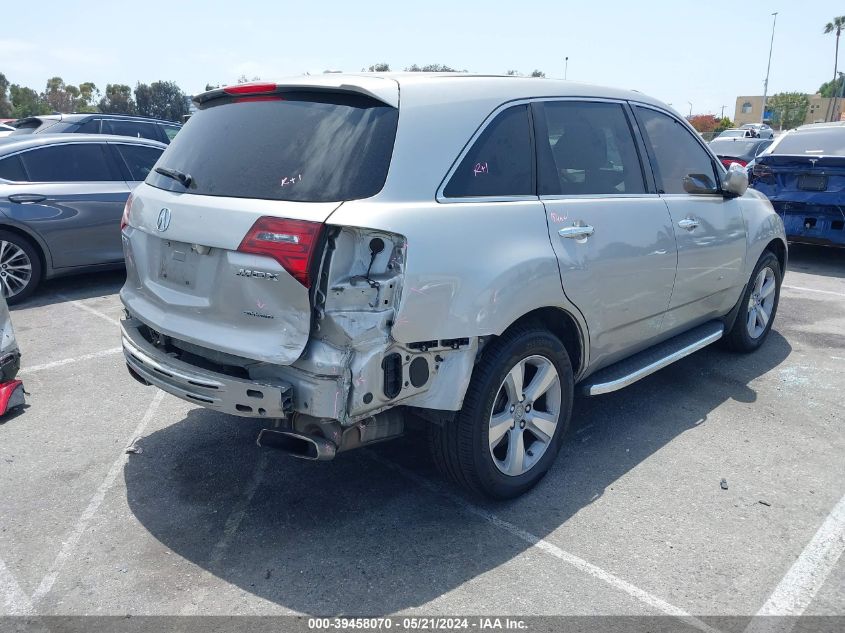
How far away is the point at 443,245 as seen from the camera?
2.83m

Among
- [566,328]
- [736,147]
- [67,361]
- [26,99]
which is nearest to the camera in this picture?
[566,328]

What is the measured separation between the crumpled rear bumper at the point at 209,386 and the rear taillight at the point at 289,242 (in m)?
0.47

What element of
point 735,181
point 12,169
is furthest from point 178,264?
point 12,169

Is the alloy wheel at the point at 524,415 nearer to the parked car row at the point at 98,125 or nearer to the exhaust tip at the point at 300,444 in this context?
the exhaust tip at the point at 300,444

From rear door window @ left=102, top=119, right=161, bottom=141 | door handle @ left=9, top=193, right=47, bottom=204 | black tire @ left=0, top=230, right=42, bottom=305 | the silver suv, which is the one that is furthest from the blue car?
rear door window @ left=102, top=119, right=161, bottom=141

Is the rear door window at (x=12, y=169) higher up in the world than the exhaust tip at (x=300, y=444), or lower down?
higher up

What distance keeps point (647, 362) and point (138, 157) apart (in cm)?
640

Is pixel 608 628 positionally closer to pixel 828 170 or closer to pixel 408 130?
pixel 408 130

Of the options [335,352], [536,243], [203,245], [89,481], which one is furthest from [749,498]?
[89,481]

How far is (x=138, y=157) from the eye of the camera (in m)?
8.04

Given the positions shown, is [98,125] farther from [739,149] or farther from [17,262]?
[739,149]

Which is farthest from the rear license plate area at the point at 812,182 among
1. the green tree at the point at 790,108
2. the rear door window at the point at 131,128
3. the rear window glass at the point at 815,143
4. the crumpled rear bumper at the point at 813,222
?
the green tree at the point at 790,108

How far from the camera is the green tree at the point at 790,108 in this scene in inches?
3760

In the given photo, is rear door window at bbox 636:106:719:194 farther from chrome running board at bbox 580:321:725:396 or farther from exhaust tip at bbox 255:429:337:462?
exhaust tip at bbox 255:429:337:462
